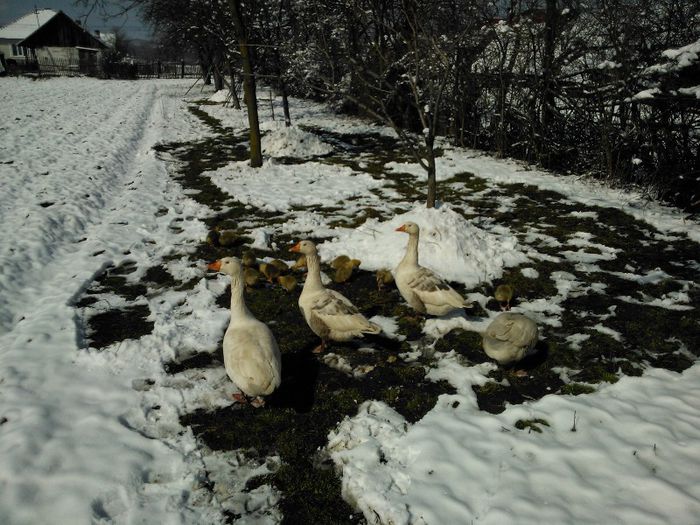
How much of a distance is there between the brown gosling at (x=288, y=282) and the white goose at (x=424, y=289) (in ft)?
5.41

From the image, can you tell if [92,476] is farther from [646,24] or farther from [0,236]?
[646,24]

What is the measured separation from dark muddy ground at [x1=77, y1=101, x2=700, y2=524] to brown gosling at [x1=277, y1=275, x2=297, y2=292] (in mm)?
169

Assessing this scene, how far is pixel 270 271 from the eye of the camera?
6.37 m

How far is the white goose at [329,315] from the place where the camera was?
4562mm

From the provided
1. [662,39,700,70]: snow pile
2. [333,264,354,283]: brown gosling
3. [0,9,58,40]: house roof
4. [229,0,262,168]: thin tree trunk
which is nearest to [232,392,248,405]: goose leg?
[333,264,354,283]: brown gosling

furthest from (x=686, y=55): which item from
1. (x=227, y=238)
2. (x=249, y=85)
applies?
(x=249, y=85)

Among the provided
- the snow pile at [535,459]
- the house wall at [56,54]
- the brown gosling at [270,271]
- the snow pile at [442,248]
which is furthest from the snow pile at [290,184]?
the house wall at [56,54]

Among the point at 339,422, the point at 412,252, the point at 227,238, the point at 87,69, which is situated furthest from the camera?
the point at 87,69

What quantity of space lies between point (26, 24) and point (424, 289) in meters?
88.1

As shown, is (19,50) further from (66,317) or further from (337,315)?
(337,315)

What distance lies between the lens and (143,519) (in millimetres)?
2979

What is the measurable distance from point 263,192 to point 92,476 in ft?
28.0

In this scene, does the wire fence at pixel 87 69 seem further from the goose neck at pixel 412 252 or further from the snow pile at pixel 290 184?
the goose neck at pixel 412 252

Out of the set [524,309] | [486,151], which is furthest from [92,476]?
[486,151]
